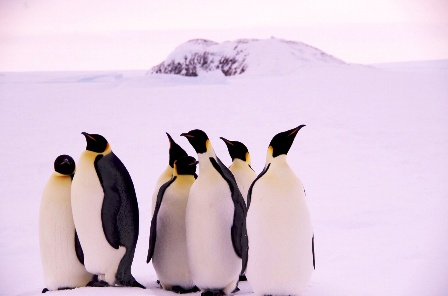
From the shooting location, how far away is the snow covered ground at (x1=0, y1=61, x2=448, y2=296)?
327cm

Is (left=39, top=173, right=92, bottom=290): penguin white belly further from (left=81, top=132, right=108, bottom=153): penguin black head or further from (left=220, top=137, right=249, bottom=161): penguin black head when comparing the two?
(left=220, top=137, right=249, bottom=161): penguin black head

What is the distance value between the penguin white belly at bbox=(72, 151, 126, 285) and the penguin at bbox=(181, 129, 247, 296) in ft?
1.15

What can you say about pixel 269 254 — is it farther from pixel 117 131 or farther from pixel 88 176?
pixel 117 131

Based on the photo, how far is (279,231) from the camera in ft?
6.86

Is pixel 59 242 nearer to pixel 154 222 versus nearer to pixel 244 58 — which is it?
pixel 154 222

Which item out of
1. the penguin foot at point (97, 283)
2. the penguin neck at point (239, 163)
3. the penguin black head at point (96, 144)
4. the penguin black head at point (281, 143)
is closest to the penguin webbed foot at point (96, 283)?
the penguin foot at point (97, 283)

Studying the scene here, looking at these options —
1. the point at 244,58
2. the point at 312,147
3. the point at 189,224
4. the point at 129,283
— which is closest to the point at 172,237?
the point at 189,224

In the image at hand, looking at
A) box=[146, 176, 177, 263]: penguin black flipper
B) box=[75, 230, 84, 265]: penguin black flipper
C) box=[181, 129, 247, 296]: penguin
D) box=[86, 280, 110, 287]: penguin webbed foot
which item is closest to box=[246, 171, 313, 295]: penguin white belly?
box=[181, 129, 247, 296]: penguin

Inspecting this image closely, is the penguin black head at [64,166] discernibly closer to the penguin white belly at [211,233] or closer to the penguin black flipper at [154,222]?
the penguin black flipper at [154,222]

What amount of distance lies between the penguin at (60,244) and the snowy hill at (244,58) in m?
10.3

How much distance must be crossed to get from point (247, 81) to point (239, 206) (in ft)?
28.3

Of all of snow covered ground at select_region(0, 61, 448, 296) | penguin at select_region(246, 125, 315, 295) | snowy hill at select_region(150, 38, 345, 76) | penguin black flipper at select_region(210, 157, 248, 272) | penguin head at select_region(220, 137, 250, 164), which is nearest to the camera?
penguin at select_region(246, 125, 315, 295)

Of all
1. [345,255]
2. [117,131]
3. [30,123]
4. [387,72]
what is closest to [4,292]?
[345,255]

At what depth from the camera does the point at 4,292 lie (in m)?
2.75
